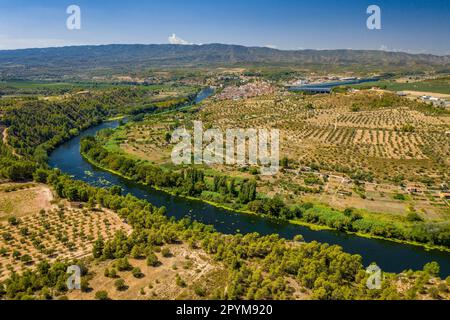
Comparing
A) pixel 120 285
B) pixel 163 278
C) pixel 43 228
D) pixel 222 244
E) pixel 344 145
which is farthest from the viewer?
pixel 344 145

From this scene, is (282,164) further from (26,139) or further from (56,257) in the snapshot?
(26,139)

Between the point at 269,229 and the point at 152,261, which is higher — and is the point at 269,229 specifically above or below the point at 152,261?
below

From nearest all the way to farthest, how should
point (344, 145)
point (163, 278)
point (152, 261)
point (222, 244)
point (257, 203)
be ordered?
1. point (163, 278)
2. point (152, 261)
3. point (222, 244)
4. point (257, 203)
5. point (344, 145)

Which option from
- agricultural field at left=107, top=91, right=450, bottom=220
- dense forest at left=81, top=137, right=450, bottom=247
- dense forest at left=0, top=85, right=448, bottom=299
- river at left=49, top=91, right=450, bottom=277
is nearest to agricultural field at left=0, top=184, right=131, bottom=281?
dense forest at left=0, top=85, right=448, bottom=299

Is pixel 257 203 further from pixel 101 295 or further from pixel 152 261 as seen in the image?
pixel 101 295

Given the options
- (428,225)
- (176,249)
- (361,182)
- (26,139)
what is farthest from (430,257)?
(26,139)

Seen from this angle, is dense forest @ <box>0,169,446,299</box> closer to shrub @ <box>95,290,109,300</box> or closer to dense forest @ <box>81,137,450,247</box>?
shrub @ <box>95,290,109,300</box>

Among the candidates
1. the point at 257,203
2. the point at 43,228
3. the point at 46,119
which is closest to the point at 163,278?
the point at 43,228
